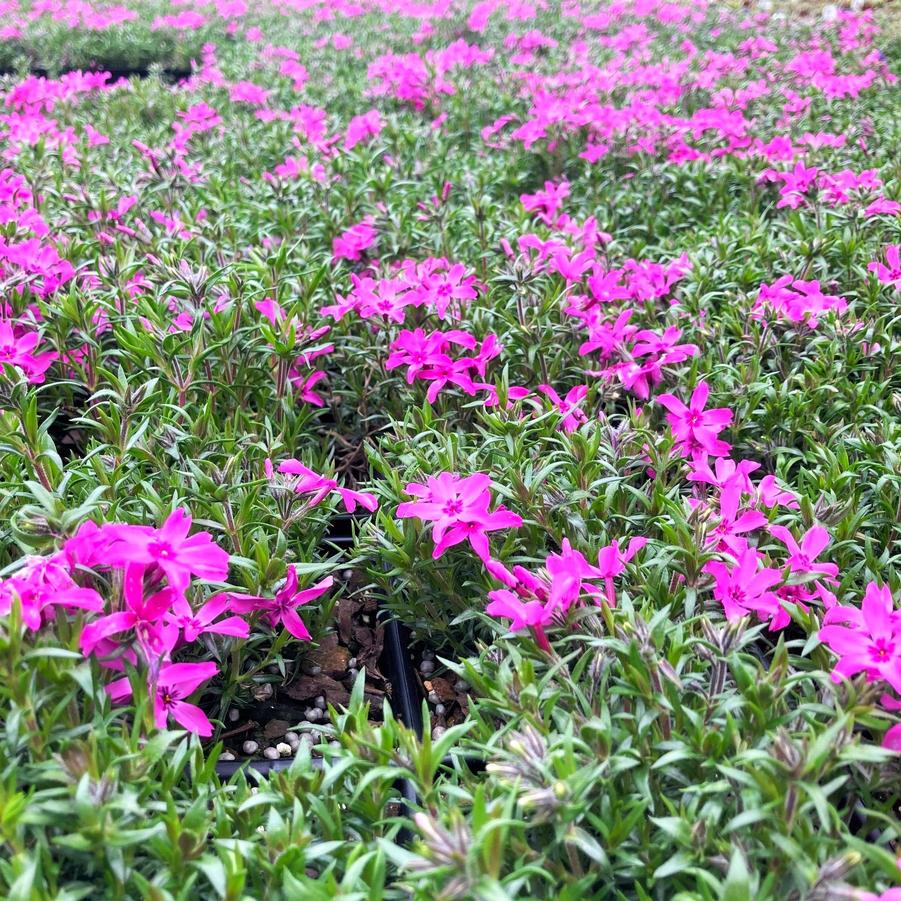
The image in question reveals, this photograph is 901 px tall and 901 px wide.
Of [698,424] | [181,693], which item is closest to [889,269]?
[698,424]

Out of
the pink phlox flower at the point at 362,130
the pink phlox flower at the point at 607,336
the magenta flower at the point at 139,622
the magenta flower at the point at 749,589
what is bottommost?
the magenta flower at the point at 749,589

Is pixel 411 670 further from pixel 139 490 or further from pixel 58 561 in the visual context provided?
Result: pixel 58 561

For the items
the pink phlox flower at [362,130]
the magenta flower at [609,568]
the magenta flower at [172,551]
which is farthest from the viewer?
the pink phlox flower at [362,130]

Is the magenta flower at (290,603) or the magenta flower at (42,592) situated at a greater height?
the magenta flower at (42,592)

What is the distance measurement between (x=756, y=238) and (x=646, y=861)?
2.21 metres

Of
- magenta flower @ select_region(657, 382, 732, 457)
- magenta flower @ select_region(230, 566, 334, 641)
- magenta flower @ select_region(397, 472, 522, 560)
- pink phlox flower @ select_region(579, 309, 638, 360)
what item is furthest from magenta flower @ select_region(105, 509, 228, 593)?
pink phlox flower @ select_region(579, 309, 638, 360)

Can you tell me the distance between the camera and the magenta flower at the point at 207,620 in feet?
4.22

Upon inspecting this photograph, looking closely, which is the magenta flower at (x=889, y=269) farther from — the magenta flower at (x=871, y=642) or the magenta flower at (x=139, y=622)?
the magenta flower at (x=139, y=622)

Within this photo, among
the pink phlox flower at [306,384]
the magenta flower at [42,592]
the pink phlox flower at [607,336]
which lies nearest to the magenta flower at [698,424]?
the pink phlox flower at [607,336]

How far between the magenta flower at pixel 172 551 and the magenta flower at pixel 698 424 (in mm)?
1032

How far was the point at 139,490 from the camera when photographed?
1.71m

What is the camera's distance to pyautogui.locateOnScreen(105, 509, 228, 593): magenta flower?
3.93 ft

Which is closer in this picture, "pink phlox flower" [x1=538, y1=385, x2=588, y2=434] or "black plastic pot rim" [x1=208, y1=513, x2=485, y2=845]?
"black plastic pot rim" [x1=208, y1=513, x2=485, y2=845]

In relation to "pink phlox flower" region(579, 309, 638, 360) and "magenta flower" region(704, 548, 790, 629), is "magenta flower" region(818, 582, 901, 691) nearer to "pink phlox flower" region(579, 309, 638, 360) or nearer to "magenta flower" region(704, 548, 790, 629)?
"magenta flower" region(704, 548, 790, 629)
